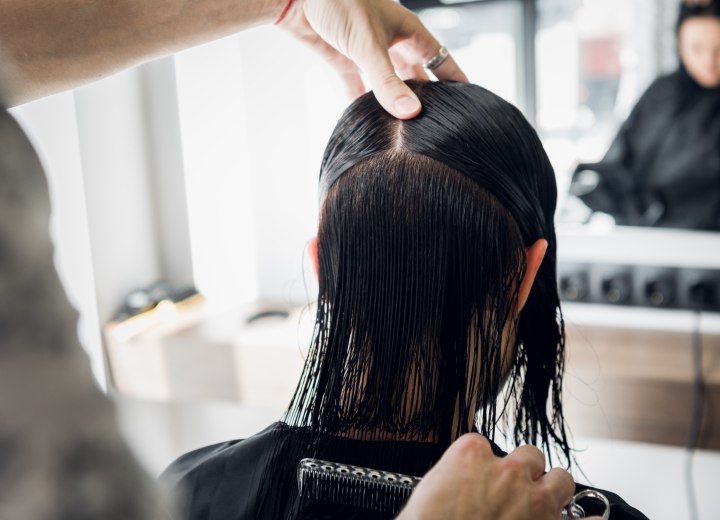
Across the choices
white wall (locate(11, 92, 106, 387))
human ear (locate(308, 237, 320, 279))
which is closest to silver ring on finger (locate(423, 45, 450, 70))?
human ear (locate(308, 237, 320, 279))

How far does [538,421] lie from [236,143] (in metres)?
1.67

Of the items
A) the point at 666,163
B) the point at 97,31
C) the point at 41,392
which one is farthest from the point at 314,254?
the point at 666,163

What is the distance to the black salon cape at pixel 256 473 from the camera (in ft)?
2.82

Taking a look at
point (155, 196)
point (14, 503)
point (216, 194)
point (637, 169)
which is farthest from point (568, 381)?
point (14, 503)

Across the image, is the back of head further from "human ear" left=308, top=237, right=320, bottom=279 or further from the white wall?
the white wall

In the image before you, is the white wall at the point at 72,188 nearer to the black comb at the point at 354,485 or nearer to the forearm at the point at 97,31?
the forearm at the point at 97,31

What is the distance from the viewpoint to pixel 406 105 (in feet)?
2.85

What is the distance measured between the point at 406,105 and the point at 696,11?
1.34 metres

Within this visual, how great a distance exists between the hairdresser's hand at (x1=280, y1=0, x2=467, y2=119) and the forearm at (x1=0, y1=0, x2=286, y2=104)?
9cm

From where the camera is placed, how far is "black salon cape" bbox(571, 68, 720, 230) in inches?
74.7

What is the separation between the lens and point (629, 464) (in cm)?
203

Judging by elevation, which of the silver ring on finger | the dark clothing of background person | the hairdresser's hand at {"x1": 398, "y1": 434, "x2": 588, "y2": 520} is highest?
the silver ring on finger

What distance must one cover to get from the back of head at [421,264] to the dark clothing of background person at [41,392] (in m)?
0.71

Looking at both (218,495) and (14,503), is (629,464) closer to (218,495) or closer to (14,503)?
(218,495)
